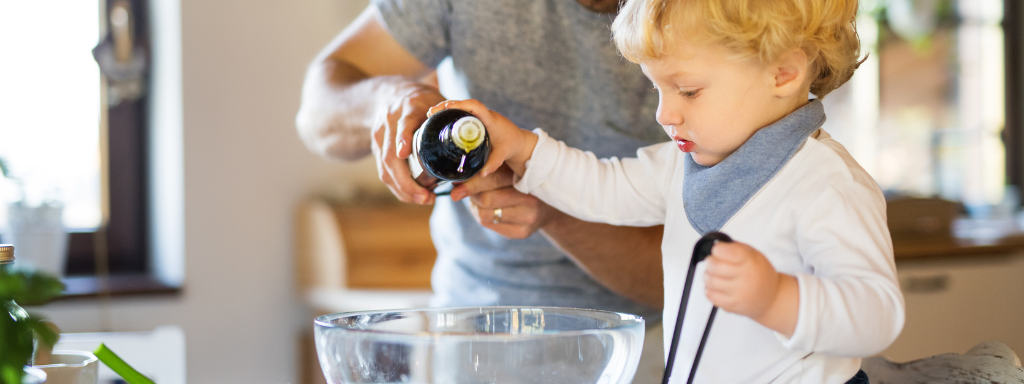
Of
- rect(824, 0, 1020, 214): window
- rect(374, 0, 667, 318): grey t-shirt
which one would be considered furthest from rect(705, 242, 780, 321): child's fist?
rect(824, 0, 1020, 214): window

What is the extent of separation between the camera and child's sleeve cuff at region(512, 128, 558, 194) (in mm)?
768

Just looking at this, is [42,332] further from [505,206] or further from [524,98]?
[524,98]

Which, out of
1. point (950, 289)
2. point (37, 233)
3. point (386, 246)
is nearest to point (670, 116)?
point (386, 246)

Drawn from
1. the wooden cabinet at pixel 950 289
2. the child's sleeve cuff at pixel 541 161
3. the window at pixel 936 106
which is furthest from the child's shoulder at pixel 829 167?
the window at pixel 936 106

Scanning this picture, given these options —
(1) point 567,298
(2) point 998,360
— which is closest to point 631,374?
(2) point 998,360

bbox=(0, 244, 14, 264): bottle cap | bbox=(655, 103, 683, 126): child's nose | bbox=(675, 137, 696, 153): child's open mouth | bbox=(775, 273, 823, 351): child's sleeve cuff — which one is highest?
bbox=(655, 103, 683, 126): child's nose

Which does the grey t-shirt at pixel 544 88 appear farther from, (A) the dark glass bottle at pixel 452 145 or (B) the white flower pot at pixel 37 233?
(B) the white flower pot at pixel 37 233

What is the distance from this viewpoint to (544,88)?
1.11m

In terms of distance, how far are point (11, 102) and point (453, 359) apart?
2270 mm

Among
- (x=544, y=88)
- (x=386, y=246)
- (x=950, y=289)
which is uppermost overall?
(x=544, y=88)

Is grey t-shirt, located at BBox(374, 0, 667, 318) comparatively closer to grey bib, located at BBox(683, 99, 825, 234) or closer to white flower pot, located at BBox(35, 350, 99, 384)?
grey bib, located at BBox(683, 99, 825, 234)

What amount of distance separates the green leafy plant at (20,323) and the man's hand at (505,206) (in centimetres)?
42

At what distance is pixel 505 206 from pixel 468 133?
175mm

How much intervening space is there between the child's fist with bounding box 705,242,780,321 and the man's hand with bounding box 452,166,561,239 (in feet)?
1.16
